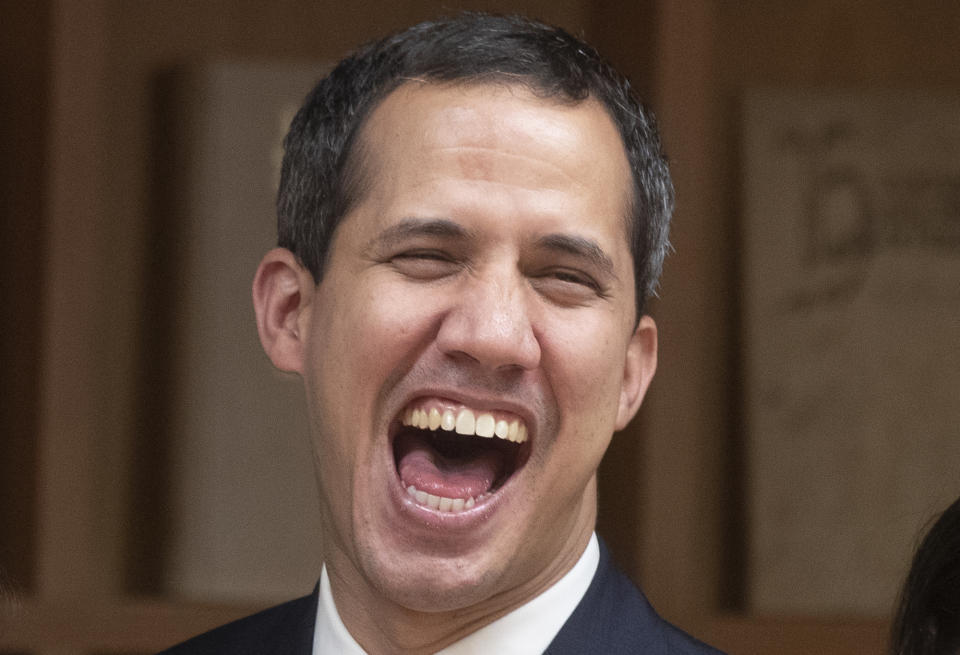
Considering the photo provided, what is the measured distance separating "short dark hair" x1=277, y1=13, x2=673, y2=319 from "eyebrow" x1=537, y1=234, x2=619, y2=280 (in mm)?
64

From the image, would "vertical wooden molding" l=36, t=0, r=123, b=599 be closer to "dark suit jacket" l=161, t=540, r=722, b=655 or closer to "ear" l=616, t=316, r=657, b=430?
"dark suit jacket" l=161, t=540, r=722, b=655

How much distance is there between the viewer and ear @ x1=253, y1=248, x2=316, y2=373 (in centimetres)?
133

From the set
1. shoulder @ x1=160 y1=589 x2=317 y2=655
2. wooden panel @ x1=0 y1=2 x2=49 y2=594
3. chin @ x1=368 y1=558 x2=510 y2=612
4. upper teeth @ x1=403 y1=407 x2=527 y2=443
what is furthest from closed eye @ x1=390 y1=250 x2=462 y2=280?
wooden panel @ x1=0 y1=2 x2=49 y2=594

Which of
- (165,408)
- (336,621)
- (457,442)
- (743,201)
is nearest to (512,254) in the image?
(457,442)

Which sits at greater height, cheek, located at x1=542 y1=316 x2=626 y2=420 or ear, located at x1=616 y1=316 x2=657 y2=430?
cheek, located at x1=542 y1=316 x2=626 y2=420

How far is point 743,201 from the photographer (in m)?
1.69

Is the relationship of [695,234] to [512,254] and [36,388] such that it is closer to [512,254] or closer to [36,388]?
[512,254]

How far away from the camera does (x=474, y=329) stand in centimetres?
116

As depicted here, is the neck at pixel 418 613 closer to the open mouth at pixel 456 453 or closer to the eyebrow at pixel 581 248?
the open mouth at pixel 456 453

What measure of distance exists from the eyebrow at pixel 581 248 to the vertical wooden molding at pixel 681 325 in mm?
357

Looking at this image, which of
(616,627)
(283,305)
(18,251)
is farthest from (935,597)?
(18,251)

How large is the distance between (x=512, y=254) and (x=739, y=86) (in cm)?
63

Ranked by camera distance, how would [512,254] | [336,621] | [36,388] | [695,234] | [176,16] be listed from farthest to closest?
[176,16], [36,388], [695,234], [336,621], [512,254]

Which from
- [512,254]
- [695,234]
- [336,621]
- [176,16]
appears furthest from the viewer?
[176,16]
